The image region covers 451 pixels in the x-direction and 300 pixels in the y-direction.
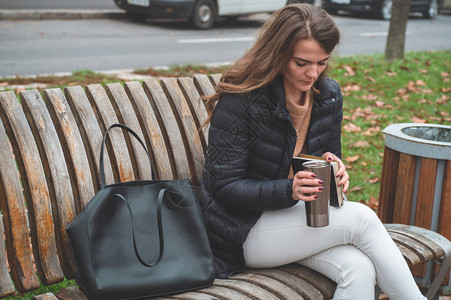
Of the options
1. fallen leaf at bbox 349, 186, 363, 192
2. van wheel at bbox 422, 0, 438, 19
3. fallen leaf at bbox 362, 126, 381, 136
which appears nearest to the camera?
fallen leaf at bbox 349, 186, 363, 192

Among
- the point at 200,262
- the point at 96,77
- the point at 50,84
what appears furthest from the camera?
the point at 96,77

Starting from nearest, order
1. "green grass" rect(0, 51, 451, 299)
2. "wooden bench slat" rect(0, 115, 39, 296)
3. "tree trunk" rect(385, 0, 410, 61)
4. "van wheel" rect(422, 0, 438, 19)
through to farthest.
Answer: "wooden bench slat" rect(0, 115, 39, 296) < "green grass" rect(0, 51, 451, 299) < "tree trunk" rect(385, 0, 410, 61) < "van wheel" rect(422, 0, 438, 19)

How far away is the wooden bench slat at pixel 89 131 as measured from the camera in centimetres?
262

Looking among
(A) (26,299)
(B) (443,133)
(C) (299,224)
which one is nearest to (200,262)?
(C) (299,224)

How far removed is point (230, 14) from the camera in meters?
14.1

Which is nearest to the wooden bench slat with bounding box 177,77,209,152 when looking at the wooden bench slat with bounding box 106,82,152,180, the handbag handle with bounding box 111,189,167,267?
the wooden bench slat with bounding box 106,82,152,180

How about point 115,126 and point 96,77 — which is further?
point 96,77

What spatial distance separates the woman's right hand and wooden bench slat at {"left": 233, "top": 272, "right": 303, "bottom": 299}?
0.36m

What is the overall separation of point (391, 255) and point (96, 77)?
537 centimetres

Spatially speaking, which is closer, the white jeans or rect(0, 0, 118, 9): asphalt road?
the white jeans

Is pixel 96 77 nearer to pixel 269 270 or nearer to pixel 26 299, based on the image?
pixel 26 299

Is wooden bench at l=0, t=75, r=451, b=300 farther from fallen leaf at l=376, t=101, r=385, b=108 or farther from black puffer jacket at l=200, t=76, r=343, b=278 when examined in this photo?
fallen leaf at l=376, t=101, r=385, b=108

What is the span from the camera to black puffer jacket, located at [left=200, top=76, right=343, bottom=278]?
244cm

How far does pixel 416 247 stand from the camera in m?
2.76
